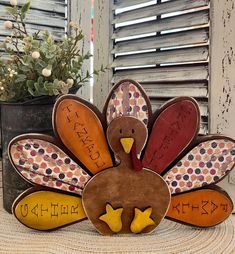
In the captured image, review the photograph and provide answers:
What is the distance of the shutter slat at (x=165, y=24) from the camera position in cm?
86

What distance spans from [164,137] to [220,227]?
0.26 m

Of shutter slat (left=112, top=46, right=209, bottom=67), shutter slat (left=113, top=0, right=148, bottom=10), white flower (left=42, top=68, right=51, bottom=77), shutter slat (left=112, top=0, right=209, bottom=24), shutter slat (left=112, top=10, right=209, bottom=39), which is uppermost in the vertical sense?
shutter slat (left=113, top=0, right=148, bottom=10)

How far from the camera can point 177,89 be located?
3.01 feet

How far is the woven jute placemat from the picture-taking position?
0.68m

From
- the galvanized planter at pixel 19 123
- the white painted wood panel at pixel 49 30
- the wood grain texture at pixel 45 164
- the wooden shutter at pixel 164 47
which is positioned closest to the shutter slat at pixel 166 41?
the wooden shutter at pixel 164 47

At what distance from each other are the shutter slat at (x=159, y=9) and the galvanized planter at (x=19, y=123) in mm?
369

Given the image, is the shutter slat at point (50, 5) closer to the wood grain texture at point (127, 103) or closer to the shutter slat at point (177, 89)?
the shutter slat at point (177, 89)

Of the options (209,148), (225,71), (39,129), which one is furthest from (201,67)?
(39,129)

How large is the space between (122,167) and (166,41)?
0.41 metres

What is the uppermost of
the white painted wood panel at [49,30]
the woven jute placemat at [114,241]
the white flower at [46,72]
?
the white painted wood panel at [49,30]

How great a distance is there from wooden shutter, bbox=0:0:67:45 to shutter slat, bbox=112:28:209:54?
225mm

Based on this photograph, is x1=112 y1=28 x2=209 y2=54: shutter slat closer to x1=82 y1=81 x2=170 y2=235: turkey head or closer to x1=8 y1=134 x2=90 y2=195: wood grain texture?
x1=82 y1=81 x2=170 y2=235: turkey head

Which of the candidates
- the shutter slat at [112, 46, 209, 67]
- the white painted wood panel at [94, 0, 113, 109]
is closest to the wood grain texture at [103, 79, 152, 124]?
the shutter slat at [112, 46, 209, 67]

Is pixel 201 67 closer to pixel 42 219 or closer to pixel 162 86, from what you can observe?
pixel 162 86
